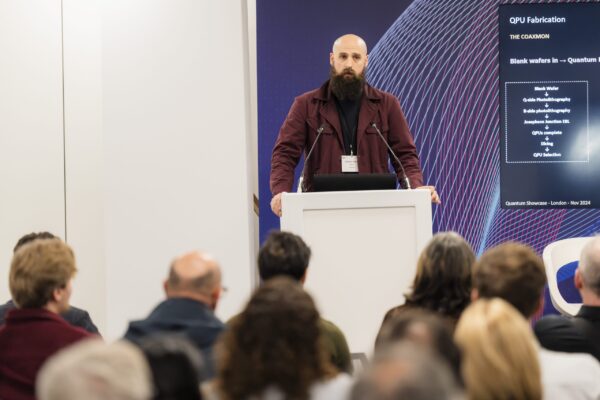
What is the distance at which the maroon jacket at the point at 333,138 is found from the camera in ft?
Result: 16.4

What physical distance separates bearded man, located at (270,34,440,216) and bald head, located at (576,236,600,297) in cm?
192

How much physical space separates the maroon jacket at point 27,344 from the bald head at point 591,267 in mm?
1595

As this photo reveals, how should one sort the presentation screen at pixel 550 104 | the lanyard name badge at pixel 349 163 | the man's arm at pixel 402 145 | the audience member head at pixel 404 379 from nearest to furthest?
the audience member head at pixel 404 379 < the lanyard name badge at pixel 349 163 < the man's arm at pixel 402 145 < the presentation screen at pixel 550 104

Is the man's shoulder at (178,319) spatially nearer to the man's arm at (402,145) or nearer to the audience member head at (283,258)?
the audience member head at (283,258)

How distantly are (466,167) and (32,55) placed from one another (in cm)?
314

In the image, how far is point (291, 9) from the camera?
22.4 ft

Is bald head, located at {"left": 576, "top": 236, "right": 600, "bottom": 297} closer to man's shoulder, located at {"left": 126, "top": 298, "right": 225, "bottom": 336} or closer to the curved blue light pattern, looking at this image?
man's shoulder, located at {"left": 126, "top": 298, "right": 225, "bottom": 336}

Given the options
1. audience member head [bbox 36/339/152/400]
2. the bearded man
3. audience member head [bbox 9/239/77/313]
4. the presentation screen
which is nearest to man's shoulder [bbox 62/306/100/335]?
audience member head [bbox 9/239/77/313]

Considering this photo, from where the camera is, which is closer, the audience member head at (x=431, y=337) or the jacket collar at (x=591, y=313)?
the audience member head at (x=431, y=337)

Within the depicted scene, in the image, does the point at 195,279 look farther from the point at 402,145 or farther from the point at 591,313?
the point at 402,145

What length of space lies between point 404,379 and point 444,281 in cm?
162

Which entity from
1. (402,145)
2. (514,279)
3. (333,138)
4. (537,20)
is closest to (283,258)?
(514,279)

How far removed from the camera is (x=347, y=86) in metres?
5.00

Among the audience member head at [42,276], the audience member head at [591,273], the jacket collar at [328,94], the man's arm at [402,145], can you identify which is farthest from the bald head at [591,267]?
the jacket collar at [328,94]
